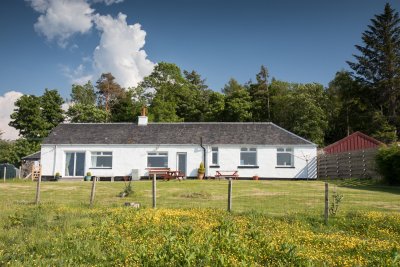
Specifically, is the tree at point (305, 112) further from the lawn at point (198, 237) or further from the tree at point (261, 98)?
the lawn at point (198, 237)

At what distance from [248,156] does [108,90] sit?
42.9 meters

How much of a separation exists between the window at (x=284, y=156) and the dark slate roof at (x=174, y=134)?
68 centimetres

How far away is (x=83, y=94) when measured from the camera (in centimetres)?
7200

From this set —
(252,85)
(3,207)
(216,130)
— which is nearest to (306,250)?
(3,207)

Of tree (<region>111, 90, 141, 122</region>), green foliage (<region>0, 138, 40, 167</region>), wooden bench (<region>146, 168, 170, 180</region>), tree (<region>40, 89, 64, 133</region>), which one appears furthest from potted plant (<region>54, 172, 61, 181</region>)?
tree (<region>111, 90, 141, 122</region>)

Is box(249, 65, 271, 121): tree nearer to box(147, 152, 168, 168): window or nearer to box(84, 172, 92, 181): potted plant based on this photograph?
box(147, 152, 168, 168): window

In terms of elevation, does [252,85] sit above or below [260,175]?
above

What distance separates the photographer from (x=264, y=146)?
34.1 m

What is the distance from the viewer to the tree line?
49.9 meters

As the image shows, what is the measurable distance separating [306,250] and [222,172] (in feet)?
84.2

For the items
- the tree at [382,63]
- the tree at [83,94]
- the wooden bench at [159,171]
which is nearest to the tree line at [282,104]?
the tree at [382,63]

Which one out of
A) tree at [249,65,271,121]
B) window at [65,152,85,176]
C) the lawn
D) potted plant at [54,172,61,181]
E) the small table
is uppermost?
tree at [249,65,271,121]

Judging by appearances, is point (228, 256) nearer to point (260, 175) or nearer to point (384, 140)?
point (260, 175)

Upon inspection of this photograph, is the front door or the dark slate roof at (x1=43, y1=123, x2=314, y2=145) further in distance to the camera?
the dark slate roof at (x1=43, y1=123, x2=314, y2=145)
